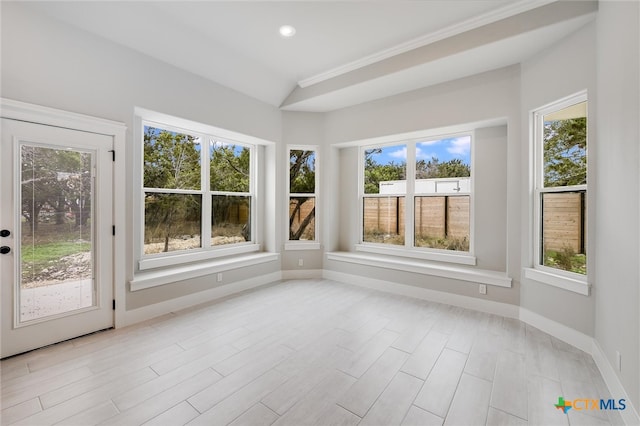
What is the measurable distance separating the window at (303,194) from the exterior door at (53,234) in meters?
2.73

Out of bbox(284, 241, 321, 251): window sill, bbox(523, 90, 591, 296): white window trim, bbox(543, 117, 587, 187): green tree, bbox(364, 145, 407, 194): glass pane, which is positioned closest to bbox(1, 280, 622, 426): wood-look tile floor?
bbox(523, 90, 591, 296): white window trim

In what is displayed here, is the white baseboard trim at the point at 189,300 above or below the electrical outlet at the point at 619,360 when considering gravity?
below

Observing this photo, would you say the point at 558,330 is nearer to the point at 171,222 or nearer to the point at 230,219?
the point at 230,219

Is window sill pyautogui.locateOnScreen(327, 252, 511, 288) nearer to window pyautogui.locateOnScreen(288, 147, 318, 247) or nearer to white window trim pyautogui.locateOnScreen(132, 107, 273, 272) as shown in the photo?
window pyautogui.locateOnScreen(288, 147, 318, 247)

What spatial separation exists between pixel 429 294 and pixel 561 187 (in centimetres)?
197

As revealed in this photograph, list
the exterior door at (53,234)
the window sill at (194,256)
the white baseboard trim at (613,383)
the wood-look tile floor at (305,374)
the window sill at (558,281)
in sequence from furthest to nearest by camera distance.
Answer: the window sill at (194,256), the window sill at (558,281), the exterior door at (53,234), the wood-look tile floor at (305,374), the white baseboard trim at (613,383)

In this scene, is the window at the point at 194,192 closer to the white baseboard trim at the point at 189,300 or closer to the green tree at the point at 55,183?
the white baseboard trim at the point at 189,300

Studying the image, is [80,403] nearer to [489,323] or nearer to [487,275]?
[489,323]

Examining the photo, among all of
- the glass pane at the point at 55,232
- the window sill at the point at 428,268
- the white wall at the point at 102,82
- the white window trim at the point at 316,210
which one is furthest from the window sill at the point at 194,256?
the window sill at the point at 428,268

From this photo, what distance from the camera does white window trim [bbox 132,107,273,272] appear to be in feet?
11.3

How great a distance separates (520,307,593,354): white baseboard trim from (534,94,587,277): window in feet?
1.71

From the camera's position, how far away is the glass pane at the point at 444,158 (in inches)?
159

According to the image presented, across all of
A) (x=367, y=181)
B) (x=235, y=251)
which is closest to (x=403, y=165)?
(x=367, y=181)

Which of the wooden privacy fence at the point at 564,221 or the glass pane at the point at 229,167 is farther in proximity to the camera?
the glass pane at the point at 229,167
